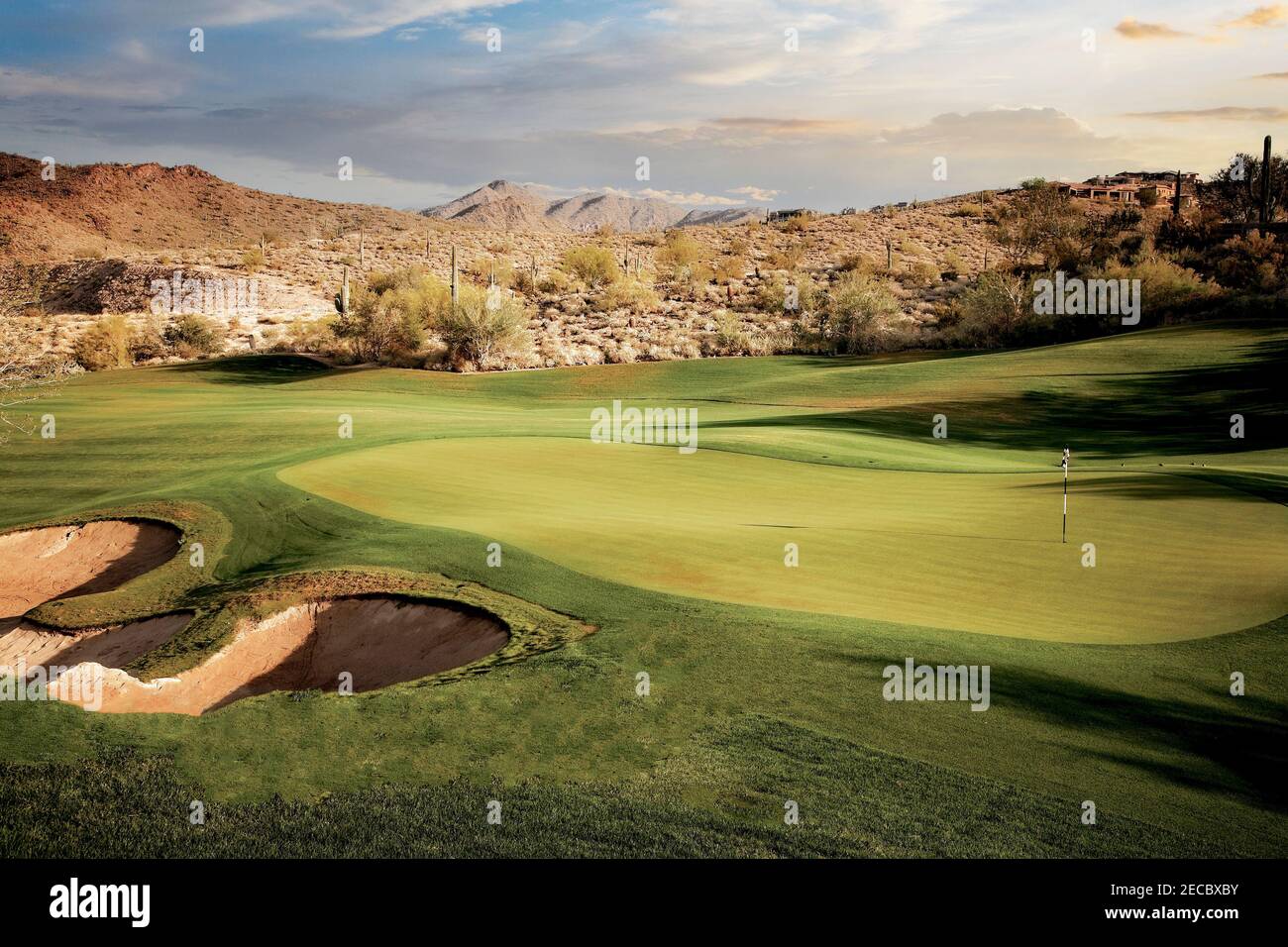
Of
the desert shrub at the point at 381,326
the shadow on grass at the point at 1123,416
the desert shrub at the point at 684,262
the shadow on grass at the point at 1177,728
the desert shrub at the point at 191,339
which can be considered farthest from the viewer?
the desert shrub at the point at 684,262

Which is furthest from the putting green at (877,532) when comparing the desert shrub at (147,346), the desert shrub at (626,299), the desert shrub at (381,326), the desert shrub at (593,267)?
the desert shrub at (593,267)

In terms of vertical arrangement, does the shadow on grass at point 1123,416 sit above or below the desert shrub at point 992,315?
below

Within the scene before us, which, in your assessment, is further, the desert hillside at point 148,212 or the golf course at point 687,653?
the desert hillside at point 148,212

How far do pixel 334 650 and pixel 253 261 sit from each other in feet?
245

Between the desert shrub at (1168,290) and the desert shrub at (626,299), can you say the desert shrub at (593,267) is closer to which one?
the desert shrub at (626,299)

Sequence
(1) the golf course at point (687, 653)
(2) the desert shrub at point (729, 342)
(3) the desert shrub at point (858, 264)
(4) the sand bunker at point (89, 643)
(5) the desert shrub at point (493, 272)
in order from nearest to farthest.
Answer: (1) the golf course at point (687, 653), (4) the sand bunker at point (89, 643), (2) the desert shrub at point (729, 342), (5) the desert shrub at point (493, 272), (3) the desert shrub at point (858, 264)

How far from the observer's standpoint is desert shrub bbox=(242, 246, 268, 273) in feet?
258

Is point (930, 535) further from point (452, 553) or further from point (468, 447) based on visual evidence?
point (468, 447)

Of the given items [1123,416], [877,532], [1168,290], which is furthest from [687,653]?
[1168,290]

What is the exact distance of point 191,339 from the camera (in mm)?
55531

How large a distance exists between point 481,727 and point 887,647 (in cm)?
406

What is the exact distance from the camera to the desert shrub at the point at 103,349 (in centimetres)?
5228

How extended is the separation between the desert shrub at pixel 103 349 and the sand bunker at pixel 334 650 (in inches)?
1768

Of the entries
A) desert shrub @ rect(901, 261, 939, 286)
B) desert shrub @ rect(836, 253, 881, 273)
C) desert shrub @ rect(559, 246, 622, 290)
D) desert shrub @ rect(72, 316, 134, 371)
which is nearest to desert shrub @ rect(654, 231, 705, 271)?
desert shrub @ rect(559, 246, 622, 290)
